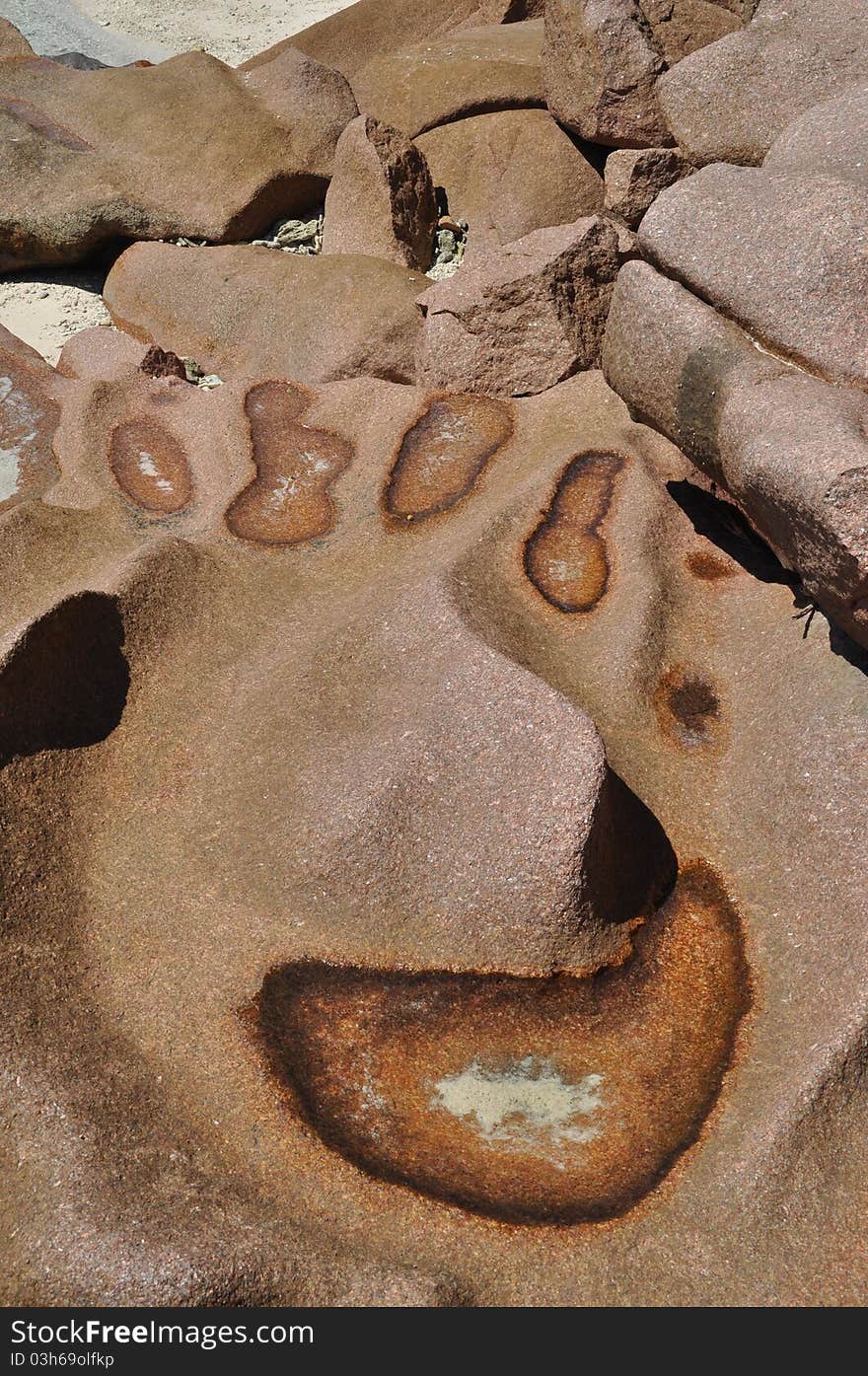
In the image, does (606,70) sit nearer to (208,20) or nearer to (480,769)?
(480,769)

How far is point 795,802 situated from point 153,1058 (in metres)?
2.59

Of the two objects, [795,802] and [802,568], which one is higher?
[802,568]

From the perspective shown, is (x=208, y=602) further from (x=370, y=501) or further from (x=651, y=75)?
(x=651, y=75)

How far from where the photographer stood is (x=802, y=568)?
4.52 meters

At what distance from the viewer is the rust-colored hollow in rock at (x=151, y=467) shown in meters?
6.39

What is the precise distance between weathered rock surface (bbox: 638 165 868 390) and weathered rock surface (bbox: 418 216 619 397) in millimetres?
1604

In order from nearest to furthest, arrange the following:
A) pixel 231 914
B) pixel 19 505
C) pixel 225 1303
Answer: pixel 225 1303, pixel 231 914, pixel 19 505

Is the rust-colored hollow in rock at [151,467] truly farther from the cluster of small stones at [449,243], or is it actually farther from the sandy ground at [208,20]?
the sandy ground at [208,20]

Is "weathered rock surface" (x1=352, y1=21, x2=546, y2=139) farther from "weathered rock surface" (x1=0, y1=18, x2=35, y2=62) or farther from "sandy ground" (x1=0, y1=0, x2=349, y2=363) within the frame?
"sandy ground" (x1=0, y1=0, x2=349, y2=363)

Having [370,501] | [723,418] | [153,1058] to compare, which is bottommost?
[153,1058]

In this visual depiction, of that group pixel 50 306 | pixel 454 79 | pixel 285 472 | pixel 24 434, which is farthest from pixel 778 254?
pixel 50 306

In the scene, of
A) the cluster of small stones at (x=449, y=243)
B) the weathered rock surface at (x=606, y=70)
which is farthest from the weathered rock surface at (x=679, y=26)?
the cluster of small stones at (x=449, y=243)

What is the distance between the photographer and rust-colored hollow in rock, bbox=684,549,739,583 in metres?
5.64

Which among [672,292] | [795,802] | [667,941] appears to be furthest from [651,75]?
[667,941]
